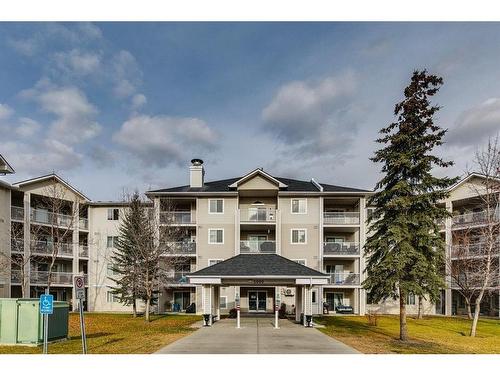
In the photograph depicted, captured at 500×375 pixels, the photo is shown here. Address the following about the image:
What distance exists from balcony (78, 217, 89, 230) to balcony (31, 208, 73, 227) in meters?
1.19

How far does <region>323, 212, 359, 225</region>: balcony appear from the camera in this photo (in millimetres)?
39406

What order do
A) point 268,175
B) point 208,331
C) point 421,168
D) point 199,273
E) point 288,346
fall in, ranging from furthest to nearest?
point 268,175 < point 199,273 < point 208,331 < point 421,168 < point 288,346

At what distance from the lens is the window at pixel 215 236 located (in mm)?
39812

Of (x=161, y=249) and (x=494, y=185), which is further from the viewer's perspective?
(x=161, y=249)

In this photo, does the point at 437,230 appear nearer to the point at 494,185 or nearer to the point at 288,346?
the point at 494,185

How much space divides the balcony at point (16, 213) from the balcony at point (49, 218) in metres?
0.87


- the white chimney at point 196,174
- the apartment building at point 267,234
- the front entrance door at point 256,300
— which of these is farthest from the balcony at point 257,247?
the white chimney at point 196,174

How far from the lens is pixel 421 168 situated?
69.7ft

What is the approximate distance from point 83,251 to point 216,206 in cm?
1255

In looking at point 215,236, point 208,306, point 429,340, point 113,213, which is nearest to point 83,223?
point 113,213

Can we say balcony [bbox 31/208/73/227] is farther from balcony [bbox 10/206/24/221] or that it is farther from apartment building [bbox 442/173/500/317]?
apartment building [bbox 442/173/500/317]

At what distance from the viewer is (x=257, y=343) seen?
62.3 ft

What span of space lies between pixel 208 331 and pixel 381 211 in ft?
34.5

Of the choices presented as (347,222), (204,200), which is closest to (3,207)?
(204,200)
